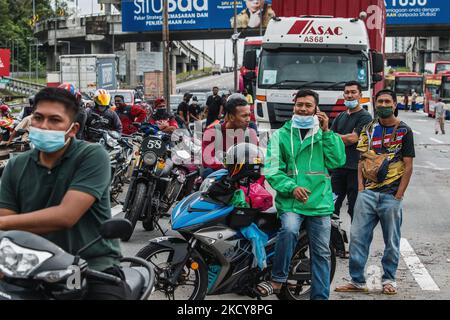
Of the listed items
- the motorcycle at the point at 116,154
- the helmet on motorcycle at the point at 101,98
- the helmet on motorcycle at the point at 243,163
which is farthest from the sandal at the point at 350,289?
the helmet on motorcycle at the point at 101,98

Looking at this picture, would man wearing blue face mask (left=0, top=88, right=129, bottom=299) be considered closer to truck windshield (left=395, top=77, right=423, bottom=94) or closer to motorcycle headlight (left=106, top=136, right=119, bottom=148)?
motorcycle headlight (left=106, top=136, right=119, bottom=148)

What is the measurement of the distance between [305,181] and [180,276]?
1.18m

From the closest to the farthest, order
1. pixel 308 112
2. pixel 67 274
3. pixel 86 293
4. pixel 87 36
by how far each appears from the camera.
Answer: pixel 67 274, pixel 86 293, pixel 308 112, pixel 87 36

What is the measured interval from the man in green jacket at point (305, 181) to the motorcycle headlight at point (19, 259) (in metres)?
3.00

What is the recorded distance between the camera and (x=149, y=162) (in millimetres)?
9859

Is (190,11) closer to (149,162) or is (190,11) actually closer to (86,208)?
(149,162)

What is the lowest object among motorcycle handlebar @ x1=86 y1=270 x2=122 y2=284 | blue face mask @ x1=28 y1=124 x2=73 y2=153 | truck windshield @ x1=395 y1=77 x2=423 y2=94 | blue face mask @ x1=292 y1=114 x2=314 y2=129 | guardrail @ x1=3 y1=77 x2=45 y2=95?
guardrail @ x1=3 y1=77 x2=45 y2=95

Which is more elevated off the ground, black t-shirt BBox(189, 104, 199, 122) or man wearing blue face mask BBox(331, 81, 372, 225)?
man wearing blue face mask BBox(331, 81, 372, 225)

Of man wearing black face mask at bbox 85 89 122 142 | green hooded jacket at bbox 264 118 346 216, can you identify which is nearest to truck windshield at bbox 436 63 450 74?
man wearing black face mask at bbox 85 89 122 142

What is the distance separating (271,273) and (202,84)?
99625mm

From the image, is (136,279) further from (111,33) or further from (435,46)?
(435,46)

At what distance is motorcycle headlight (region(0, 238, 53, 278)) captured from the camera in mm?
3582

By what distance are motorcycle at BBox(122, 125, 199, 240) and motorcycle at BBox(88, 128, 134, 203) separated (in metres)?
1.99
